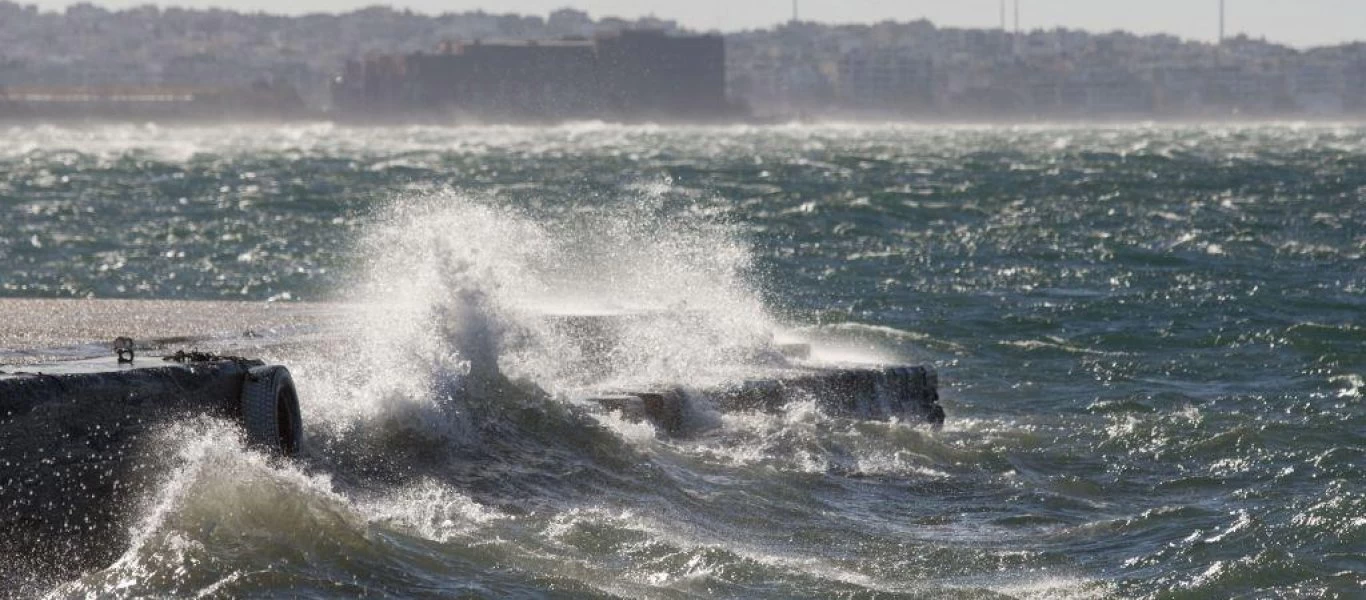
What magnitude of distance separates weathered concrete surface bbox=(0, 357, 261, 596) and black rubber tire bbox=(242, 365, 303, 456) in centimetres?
33

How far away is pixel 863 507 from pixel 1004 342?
739 centimetres

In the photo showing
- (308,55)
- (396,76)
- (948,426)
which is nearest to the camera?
(948,426)

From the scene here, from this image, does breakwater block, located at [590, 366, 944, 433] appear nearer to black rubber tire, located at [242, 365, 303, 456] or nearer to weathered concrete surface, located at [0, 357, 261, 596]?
black rubber tire, located at [242, 365, 303, 456]

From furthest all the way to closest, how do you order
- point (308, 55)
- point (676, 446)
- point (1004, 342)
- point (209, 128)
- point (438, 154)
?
point (308, 55) → point (209, 128) → point (438, 154) → point (1004, 342) → point (676, 446)

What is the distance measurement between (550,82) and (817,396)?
133675 mm

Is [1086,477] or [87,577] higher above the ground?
[87,577]

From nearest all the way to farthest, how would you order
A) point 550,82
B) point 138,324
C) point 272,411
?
point 272,411, point 138,324, point 550,82

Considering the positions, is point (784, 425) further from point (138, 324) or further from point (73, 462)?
point (73, 462)

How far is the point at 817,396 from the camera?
11.9 metres

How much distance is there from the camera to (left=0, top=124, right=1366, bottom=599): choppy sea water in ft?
24.7

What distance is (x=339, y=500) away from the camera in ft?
25.5

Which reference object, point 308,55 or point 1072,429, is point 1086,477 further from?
point 308,55

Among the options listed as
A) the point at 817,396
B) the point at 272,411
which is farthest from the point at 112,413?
the point at 817,396

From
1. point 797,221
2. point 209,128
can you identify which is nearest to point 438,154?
point 797,221
